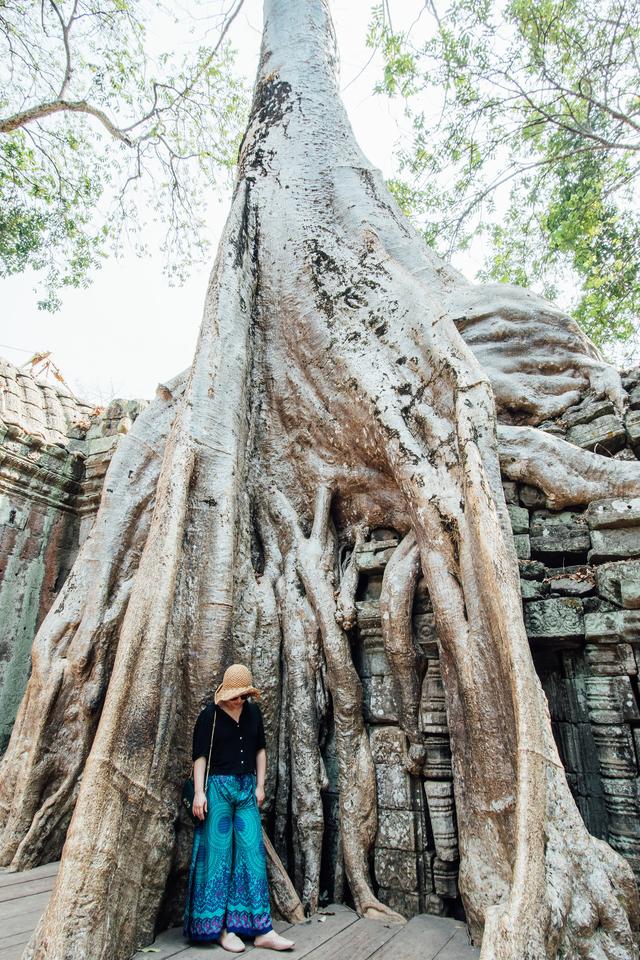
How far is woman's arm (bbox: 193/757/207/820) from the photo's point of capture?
6.63ft

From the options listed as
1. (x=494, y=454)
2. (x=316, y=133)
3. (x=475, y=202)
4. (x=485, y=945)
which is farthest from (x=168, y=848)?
(x=475, y=202)

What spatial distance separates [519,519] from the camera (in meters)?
2.79

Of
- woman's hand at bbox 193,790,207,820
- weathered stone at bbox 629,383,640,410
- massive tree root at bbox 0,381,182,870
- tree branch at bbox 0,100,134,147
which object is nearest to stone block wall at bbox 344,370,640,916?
weathered stone at bbox 629,383,640,410

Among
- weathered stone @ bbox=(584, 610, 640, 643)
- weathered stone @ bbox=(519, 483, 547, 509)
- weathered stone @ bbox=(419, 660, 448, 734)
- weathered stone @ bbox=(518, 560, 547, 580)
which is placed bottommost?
weathered stone @ bbox=(419, 660, 448, 734)

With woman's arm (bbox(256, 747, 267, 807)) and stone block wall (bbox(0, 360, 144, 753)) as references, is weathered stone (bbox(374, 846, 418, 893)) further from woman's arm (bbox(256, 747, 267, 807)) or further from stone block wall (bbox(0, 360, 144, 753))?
stone block wall (bbox(0, 360, 144, 753))

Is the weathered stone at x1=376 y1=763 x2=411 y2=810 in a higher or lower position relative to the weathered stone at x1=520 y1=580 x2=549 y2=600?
lower

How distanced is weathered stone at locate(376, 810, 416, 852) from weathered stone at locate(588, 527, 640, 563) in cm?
128

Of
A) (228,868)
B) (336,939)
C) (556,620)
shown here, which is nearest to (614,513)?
(556,620)

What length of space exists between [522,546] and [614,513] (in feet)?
1.39

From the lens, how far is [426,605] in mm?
2521

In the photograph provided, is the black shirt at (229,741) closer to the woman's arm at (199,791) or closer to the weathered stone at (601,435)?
the woman's arm at (199,791)

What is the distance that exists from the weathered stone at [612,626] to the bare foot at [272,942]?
1.49m

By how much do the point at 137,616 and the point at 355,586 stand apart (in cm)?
97

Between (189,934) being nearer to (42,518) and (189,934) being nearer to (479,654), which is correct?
(479,654)
